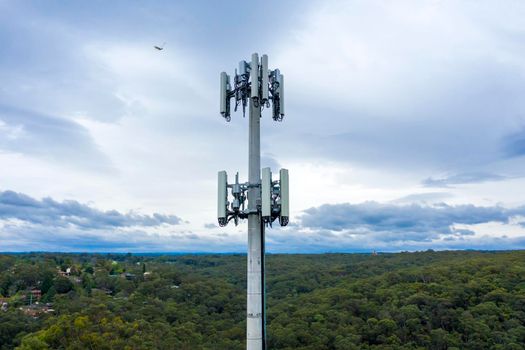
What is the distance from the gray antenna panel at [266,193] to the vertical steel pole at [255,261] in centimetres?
43

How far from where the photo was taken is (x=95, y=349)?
37.2m

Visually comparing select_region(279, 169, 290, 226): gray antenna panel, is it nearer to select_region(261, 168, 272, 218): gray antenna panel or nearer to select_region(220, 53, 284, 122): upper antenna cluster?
select_region(261, 168, 272, 218): gray antenna panel

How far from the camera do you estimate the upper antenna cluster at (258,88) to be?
39.4ft

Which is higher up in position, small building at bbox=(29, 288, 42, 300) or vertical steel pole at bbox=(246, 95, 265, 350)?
vertical steel pole at bbox=(246, 95, 265, 350)

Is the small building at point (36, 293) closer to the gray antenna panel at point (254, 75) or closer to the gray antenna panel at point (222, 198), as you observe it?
the gray antenna panel at point (222, 198)

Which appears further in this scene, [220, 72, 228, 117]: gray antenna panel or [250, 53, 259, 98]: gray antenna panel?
[220, 72, 228, 117]: gray antenna panel

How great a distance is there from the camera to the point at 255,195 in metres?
11.5

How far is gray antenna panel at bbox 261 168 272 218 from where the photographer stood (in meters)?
11.0

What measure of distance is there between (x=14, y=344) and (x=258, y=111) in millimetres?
45453

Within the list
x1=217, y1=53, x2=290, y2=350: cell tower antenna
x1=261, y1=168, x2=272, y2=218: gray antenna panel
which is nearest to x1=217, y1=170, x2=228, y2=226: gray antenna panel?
x1=217, y1=53, x2=290, y2=350: cell tower antenna

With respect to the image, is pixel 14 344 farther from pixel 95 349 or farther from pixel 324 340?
pixel 324 340

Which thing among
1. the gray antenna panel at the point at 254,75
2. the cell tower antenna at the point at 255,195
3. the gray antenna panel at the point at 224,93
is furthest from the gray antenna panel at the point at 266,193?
the gray antenna panel at the point at 224,93

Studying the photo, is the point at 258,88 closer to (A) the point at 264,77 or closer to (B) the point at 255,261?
(A) the point at 264,77

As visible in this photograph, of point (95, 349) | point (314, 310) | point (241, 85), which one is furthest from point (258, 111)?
point (314, 310)
